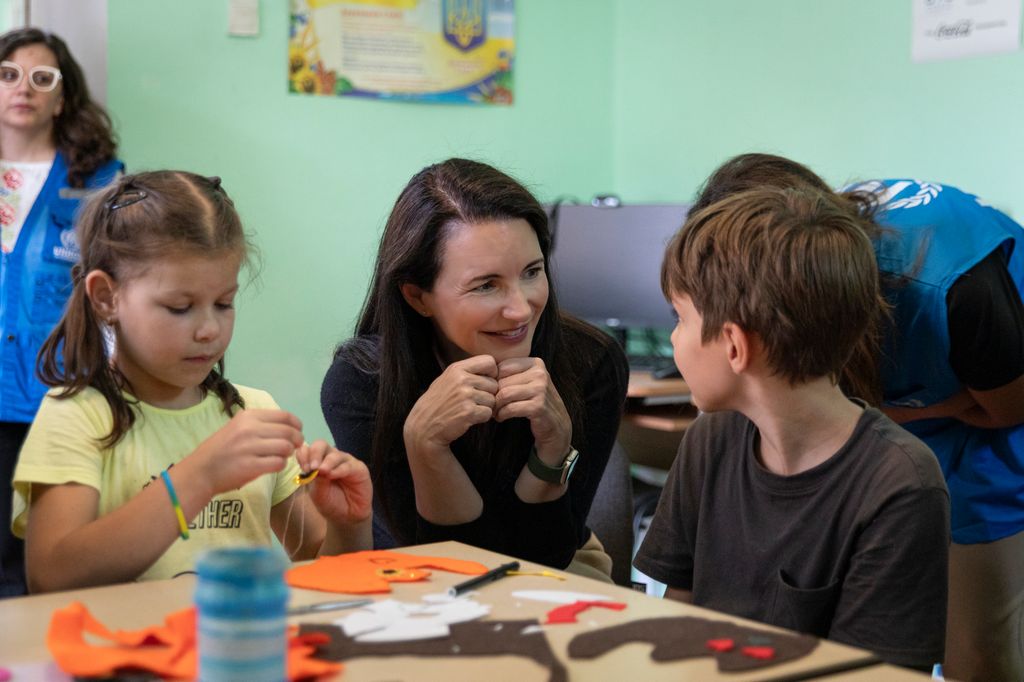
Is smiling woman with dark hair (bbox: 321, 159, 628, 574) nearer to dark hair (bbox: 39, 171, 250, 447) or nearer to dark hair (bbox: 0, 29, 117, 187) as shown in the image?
dark hair (bbox: 39, 171, 250, 447)

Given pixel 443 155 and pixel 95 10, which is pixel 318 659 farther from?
pixel 443 155

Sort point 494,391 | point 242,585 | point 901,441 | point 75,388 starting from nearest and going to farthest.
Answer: point 242,585
point 901,441
point 75,388
point 494,391

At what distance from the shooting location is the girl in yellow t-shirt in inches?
52.9

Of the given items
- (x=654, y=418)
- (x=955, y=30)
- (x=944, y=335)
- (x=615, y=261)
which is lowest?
(x=654, y=418)

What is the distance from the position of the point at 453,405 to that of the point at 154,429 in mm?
413

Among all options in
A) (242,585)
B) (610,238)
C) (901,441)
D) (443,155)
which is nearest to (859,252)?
(901,441)

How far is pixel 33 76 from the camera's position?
3.12 metres

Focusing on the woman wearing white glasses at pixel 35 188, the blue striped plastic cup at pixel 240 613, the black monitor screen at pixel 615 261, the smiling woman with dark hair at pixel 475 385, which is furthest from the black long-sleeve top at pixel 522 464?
the black monitor screen at pixel 615 261

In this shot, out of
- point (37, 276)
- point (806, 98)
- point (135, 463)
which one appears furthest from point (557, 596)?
point (806, 98)

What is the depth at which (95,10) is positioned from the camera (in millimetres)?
3621

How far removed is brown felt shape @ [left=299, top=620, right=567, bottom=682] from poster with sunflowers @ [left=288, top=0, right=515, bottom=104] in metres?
3.14

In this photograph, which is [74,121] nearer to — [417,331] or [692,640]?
[417,331]

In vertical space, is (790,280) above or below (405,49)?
below

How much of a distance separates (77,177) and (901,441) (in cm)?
242
